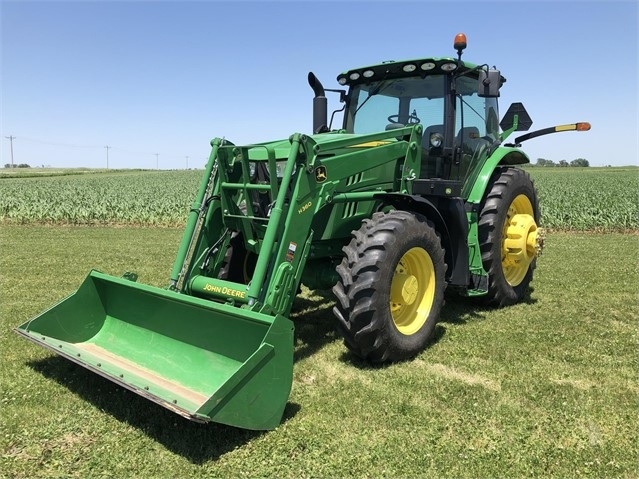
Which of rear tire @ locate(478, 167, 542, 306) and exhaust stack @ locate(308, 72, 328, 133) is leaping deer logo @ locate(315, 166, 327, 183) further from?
rear tire @ locate(478, 167, 542, 306)

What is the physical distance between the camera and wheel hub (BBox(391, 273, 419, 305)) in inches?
189

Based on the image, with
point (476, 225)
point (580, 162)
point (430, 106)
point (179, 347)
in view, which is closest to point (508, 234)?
point (476, 225)

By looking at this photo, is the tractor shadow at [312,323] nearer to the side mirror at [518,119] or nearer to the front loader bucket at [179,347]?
the front loader bucket at [179,347]

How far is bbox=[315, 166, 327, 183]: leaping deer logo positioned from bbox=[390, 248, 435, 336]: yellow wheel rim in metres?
1.02

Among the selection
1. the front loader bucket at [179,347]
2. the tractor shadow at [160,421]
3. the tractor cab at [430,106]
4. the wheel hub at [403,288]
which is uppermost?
the tractor cab at [430,106]

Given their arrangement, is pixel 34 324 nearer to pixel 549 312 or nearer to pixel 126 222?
pixel 549 312

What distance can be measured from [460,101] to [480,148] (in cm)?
83

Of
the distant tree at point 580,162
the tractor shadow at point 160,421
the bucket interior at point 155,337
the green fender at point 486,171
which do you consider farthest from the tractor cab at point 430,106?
the distant tree at point 580,162

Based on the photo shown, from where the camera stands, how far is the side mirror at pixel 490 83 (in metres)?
5.34

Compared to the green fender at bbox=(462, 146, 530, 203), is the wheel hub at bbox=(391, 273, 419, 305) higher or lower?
lower

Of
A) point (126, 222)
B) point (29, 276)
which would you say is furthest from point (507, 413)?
point (126, 222)

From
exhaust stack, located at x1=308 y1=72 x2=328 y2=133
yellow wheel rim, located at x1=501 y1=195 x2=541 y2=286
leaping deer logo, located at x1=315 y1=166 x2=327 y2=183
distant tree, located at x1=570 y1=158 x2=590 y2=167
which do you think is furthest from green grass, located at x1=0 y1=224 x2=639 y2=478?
distant tree, located at x1=570 y1=158 x2=590 y2=167

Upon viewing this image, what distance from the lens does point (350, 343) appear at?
4.38 m

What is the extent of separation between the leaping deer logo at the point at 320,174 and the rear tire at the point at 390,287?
558 millimetres
